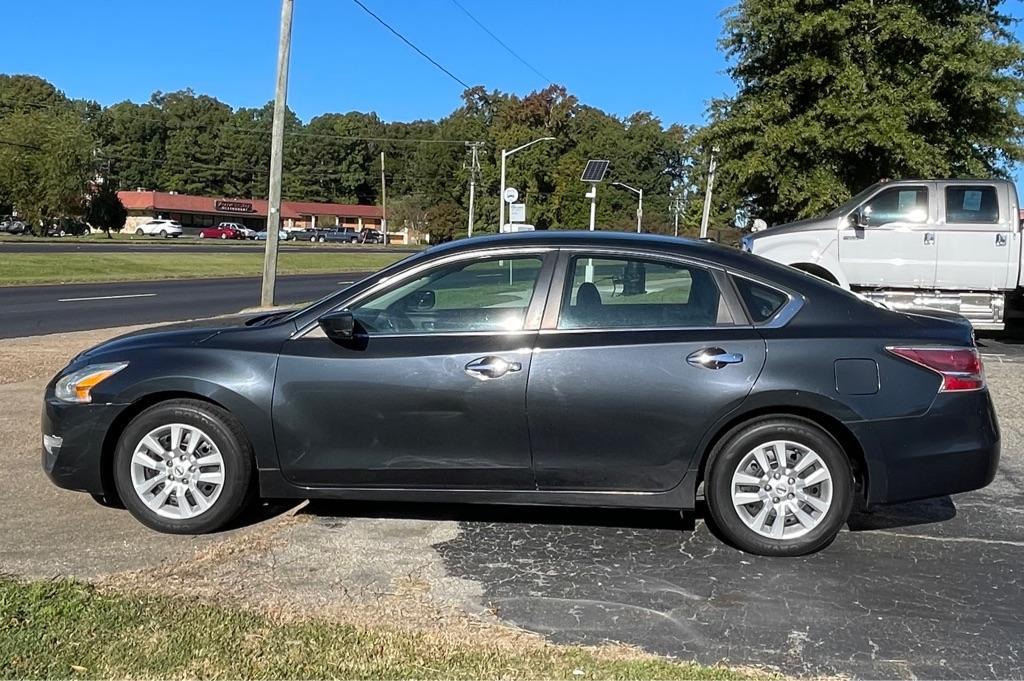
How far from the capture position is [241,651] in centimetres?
→ 343

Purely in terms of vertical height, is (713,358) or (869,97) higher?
(869,97)

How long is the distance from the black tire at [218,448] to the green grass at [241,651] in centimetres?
95

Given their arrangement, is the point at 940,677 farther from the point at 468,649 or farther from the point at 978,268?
the point at 978,268

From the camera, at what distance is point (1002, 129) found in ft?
58.9

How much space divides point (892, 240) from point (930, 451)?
8464 mm

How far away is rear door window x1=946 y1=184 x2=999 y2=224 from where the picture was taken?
39.0 ft

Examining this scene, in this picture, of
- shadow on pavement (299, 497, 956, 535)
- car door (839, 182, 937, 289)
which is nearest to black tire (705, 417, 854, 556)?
shadow on pavement (299, 497, 956, 535)

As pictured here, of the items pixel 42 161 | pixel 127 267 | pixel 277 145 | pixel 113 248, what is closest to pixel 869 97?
pixel 277 145

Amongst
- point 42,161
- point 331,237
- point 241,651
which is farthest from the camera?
point 331,237

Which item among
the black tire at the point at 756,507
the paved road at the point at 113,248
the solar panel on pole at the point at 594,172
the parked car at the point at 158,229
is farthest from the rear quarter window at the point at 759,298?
the parked car at the point at 158,229

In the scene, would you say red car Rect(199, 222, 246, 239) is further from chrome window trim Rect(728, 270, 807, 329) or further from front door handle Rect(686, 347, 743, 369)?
front door handle Rect(686, 347, 743, 369)

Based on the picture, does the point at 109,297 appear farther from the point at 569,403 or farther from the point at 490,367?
the point at 569,403

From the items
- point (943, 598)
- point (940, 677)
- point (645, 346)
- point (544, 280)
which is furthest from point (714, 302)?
point (940, 677)

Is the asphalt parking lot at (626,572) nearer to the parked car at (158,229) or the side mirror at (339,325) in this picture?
the side mirror at (339,325)
